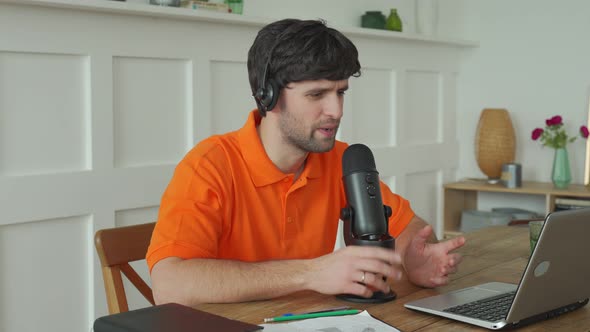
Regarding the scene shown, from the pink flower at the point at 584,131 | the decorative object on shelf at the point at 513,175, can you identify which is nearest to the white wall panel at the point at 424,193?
the decorative object on shelf at the point at 513,175

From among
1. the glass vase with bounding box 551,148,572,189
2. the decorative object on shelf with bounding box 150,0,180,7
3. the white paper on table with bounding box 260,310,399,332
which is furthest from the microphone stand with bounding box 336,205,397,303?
the glass vase with bounding box 551,148,572,189

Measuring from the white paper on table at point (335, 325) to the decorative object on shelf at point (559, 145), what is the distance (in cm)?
285

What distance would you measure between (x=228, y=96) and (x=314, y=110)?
4.65ft

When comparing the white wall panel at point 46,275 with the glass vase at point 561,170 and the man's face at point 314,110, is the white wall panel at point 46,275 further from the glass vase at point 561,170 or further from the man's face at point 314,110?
the glass vase at point 561,170

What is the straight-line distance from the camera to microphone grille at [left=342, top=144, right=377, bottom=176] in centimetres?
153

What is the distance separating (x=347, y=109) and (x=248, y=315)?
2359mm

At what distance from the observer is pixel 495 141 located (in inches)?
166

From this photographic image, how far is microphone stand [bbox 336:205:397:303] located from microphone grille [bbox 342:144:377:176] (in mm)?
77

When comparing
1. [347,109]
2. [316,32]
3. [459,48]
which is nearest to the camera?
[316,32]

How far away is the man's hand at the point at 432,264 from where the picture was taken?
5.52 feet

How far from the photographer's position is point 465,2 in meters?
4.55

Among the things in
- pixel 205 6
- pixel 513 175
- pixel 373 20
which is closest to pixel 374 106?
pixel 373 20

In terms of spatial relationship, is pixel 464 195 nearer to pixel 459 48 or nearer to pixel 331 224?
pixel 459 48

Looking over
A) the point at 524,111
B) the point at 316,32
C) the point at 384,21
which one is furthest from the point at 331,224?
the point at 524,111
